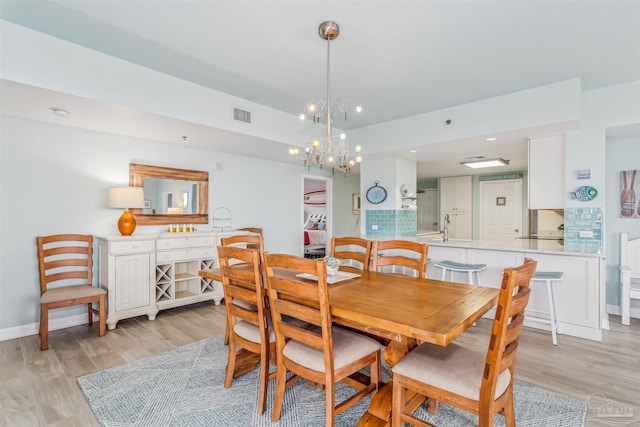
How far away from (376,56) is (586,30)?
1.53 meters

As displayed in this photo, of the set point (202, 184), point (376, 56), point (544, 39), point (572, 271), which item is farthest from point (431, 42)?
point (202, 184)

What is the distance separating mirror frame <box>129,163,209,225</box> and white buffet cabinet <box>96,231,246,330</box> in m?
0.41

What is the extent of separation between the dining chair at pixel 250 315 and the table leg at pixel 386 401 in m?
0.64

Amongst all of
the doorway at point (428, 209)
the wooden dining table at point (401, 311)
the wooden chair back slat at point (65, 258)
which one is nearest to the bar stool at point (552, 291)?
the wooden dining table at point (401, 311)

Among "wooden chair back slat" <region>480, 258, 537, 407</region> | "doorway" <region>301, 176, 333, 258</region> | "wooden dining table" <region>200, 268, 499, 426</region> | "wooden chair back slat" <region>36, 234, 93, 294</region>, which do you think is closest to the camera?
"wooden chair back slat" <region>480, 258, 537, 407</region>

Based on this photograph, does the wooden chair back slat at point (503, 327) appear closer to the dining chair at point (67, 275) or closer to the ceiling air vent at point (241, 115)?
the ceiling air vent at point (241, 115)

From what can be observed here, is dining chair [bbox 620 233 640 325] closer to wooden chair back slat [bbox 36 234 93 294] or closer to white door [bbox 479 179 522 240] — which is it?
white door [bbox 479 179 522 240]

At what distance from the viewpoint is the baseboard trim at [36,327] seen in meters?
3.11

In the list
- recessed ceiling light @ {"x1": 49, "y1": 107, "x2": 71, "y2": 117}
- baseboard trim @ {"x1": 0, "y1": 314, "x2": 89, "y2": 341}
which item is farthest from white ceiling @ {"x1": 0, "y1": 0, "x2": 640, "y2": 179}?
baseboard trim @ {"x1": 0, "y1": 314, "x2": 89, "y2": 341}

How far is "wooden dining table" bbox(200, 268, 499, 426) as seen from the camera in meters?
1.40

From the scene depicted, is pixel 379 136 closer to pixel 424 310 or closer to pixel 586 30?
pixel 586 30

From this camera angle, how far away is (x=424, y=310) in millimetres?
1591

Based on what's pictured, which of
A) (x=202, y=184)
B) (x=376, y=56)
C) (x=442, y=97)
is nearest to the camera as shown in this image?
(x=376, y=56)

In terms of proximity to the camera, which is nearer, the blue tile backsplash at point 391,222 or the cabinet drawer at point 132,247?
the cabinet drawer at point 132,247
